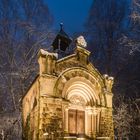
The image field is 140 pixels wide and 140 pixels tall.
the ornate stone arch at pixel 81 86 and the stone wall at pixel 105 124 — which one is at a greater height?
the ornate stone arch at pixel 81 86

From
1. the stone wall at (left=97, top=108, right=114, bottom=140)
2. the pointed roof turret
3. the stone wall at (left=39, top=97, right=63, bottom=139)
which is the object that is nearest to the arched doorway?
the stone wall at (left=97, top=108, right=114, bottom=140)

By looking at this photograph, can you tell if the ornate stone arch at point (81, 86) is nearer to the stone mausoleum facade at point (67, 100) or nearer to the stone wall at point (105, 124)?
the stone mausoleum facade at point (67, 100)

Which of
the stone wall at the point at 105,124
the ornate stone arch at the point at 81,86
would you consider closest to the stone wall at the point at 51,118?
the ornate stone arch at the point at 81,86

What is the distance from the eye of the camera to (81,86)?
16.3m

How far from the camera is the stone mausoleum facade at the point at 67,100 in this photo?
14.6 m

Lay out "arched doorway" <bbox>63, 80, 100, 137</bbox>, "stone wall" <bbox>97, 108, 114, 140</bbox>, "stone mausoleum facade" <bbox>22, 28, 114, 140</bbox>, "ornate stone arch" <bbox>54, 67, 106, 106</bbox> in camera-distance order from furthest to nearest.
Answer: "stone wall" <bbox>97, 108, 114, 140</bbox> < "arched doorway" <bbox>63, 80, 100, 137</bbox> < "ornate stone arch" <bbox>54, 67, 106, 106</bbox> < "stone mausoleum facade" <bbox>22, 28, 114, 140</bbox>

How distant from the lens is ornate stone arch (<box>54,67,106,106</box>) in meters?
15.4

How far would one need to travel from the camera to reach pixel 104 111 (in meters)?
16.7

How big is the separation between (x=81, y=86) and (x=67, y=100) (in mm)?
1376

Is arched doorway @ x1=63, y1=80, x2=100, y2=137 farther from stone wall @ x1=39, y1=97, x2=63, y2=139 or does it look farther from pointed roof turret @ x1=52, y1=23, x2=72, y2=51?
pointed roof turret @ x1=52, y1=23, x2=72, y2=51

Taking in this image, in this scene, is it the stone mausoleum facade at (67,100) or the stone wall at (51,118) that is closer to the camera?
the stone wall at (51,118)

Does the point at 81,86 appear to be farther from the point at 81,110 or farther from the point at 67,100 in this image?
the point at 67,100

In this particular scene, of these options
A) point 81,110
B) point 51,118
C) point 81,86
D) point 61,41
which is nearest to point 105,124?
point 81,110

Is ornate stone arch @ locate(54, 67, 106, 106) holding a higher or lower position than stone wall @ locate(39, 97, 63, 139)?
higher
